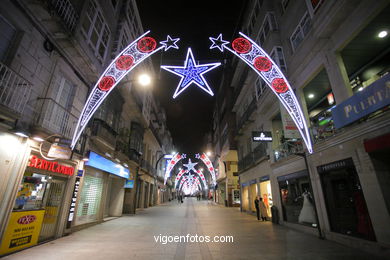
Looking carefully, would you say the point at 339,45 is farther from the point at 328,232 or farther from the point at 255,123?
the point at 255,123

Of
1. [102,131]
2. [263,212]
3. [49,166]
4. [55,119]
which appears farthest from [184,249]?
[263,212]

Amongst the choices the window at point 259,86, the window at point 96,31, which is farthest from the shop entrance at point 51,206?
the window at point 259,86

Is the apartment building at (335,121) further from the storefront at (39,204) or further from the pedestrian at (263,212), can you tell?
the storefront at (39,204)

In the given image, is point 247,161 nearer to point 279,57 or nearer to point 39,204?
point 279,57

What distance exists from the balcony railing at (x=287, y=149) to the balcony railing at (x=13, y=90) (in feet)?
42.8

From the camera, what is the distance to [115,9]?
13750 mm

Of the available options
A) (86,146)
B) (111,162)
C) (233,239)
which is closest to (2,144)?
(86,146)

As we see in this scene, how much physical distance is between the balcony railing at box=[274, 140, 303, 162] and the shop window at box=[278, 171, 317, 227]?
137 cm

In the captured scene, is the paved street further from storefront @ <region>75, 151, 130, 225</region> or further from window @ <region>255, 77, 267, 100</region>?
window @ <region>255, 77, 267, 100</region>

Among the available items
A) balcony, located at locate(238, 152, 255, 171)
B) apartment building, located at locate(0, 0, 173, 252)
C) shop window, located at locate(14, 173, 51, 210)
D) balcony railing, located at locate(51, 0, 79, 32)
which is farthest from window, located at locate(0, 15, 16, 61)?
balcony, located at locate(238, 152, 255, 171)

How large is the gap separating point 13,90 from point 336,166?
12787 millimetres

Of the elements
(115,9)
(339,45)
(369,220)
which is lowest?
(369,220)

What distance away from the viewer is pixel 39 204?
756cm

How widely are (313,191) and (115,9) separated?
710 inches
